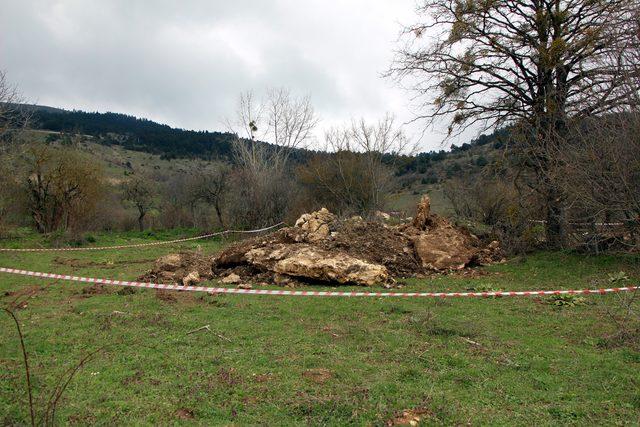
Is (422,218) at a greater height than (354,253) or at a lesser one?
greater

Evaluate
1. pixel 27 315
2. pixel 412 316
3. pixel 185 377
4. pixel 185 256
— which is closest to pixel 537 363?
pixel 412 316

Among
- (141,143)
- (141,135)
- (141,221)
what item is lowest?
(141,221)

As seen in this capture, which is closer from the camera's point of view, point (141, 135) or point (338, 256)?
point (338, 256)

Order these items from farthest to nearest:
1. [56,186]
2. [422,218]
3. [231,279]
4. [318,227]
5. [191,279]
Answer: [56,186] → [422,218] → [318,227] → [231,279] → [191,279]

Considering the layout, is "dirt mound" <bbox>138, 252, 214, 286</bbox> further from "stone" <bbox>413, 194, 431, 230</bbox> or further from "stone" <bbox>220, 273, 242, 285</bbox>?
"stone" <bbox>413, 194, 431, 230</bbox>

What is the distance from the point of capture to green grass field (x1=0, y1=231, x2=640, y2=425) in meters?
4.07

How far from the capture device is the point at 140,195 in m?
34.6

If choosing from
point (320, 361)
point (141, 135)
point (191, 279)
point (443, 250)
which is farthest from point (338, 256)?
point (141, 135)

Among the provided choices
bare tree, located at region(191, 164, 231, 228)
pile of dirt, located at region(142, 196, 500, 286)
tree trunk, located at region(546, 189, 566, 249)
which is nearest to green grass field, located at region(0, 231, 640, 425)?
pile of dirt, located at region(142, 196, 500, 286)

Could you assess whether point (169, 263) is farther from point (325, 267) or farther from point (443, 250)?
point (443, 250)

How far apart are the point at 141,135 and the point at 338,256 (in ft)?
253

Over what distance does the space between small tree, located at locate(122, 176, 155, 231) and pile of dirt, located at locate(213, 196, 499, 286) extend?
2386cm

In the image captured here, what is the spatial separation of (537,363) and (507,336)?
114cm

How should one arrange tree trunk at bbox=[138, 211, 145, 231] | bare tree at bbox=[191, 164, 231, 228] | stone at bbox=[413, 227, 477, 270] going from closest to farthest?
1. stone at bbox=[413, 227, 477, 270]
2. bare tree at bbox=[191, 164, 231, 228]
3. tree trunk at bbox=[138, 211, 145, 231]
